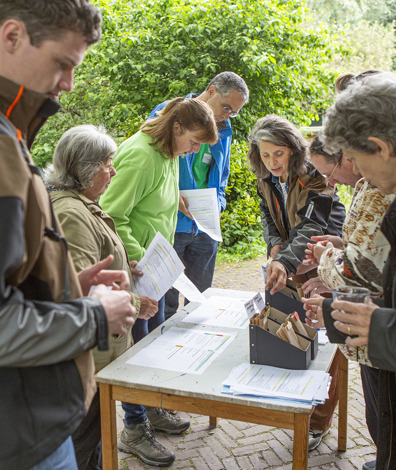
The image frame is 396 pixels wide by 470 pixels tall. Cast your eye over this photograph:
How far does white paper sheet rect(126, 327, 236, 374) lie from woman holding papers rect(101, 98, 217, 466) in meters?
0.48

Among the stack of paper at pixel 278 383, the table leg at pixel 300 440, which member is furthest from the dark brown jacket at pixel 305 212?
the table leg at pixel 300 440

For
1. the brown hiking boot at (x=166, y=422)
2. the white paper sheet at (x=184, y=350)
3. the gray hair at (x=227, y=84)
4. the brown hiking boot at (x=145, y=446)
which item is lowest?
the brown hiking boot at (x=166, y=422)

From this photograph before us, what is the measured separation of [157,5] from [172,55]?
895 mm

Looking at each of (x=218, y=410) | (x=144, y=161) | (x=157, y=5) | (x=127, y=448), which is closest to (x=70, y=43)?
(x=218, y=410)

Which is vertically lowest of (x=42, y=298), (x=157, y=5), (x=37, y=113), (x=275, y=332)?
(x=275, y=332)

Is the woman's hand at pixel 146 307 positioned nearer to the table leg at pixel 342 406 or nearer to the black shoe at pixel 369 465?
the table leg at pixel 342 406

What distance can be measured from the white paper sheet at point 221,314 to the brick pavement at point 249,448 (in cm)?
90

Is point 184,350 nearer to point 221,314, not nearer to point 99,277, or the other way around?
point 221,314

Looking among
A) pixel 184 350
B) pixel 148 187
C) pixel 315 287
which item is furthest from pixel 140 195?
pixel 315 287

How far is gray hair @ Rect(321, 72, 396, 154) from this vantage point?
64.1 inches

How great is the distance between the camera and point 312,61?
332 inches

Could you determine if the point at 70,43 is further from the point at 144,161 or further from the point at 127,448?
the point at 127,448

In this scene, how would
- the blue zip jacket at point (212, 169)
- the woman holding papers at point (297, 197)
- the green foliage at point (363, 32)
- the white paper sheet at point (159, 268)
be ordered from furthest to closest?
A: the green foliage at point (363, 32) < the blue zip jacket at point (212, 169) < the woman holding papers at point (297, 197) < the white paper sheet at point (159, 268)

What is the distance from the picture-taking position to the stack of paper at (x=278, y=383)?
6.27 feet
